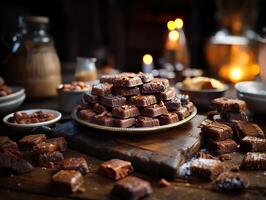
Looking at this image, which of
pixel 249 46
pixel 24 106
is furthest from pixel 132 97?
pixel 249 46

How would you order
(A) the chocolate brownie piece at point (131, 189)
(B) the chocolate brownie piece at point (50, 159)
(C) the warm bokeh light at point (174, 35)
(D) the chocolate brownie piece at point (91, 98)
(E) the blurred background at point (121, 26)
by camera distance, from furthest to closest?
(E) the blurred background at point (121, 26)
(C) the warm bokeh light at point (174, 35)
(D) the chocolate brownie piece at point (91, 98)
(B) the chocolate brownie piece at point (50, 159)
(A) the chocolate brownie piece at point (131, 189)

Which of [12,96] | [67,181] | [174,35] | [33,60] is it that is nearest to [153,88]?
[67,181]

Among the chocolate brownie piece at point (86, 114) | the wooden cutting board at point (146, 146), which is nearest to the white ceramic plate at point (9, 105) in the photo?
the wooden cutting board at point (146, 146)

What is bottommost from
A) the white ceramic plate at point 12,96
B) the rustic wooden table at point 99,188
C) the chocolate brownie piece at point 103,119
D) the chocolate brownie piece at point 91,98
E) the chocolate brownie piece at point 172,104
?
the rustic wooden table at point 99,188

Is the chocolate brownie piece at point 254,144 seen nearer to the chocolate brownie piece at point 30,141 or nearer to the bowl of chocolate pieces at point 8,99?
the chocolate brownie piece at point 30,141

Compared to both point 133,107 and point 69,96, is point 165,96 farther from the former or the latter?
point 69,96

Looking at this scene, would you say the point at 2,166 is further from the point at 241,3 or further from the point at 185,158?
the point at 241,3

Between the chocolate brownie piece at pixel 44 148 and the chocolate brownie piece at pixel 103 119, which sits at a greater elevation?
the chocolate brownie piece at pixel 103 119

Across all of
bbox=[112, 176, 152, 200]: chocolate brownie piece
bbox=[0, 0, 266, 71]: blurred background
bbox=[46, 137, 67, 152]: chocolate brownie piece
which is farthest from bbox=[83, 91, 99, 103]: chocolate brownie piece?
bbox=[0, 0, 266, 71]: blurred background
